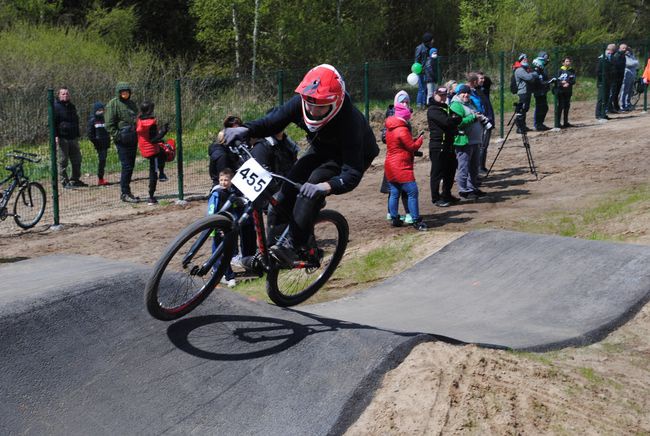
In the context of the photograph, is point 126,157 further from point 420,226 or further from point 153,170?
point 420,226

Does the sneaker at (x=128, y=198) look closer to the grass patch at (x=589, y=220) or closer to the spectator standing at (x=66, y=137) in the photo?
the spectator standing at (x=66, y=137)

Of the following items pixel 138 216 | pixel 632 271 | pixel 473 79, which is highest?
A: pixel 473 79

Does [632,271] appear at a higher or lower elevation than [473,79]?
lower

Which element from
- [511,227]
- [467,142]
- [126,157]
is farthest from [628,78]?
[126,157]

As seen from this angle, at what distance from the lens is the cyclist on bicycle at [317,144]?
6234mm

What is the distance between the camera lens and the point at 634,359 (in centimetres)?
677

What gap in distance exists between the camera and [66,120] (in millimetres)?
14742

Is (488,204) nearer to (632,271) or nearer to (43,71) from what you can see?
(632,271)

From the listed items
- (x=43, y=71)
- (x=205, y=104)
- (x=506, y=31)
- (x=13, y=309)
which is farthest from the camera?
(x=506, y=31)

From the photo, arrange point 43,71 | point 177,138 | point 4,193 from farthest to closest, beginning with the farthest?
point 43,71 → point 177,138 → point 4,193

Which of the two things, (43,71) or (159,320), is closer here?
(159,320)

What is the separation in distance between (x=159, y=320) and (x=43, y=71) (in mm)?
15942

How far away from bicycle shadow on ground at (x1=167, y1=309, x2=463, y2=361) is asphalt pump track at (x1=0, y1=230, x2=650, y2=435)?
13mm

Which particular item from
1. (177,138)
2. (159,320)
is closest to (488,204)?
(177,138)
